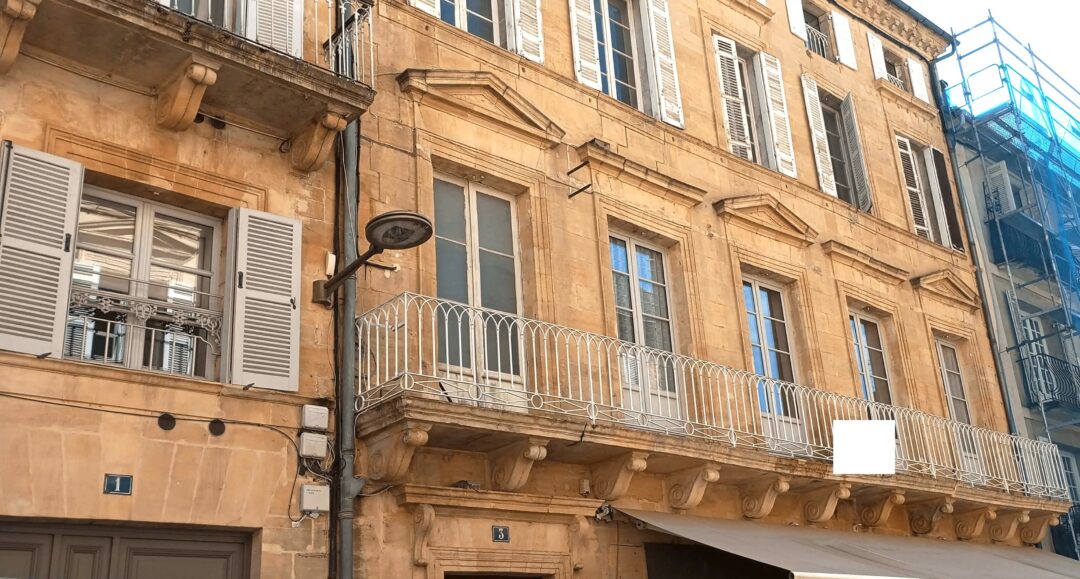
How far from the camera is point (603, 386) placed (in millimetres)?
8656

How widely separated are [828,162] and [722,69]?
1.83 metres

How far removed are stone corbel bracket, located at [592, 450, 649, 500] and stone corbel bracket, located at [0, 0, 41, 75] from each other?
15.8 ft

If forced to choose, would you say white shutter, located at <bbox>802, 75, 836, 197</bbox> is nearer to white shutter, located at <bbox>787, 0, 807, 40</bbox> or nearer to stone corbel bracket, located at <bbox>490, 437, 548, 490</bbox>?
white shutter, located at <bbox>787, 0, 807, 40</bbox>

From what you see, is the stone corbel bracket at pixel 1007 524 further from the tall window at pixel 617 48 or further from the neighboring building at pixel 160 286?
the neighboring building at pixel 160 286

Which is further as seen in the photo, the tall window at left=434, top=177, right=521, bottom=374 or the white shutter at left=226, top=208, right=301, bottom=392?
the tall window at left=434, top=177, right=521, bottom=374

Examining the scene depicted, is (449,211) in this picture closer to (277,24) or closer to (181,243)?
(277,24)

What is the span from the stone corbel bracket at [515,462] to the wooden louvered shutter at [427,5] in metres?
3.74

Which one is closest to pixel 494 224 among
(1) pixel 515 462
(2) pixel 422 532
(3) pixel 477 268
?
(3) pixel 477 268

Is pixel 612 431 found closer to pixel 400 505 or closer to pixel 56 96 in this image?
pixel 400 505

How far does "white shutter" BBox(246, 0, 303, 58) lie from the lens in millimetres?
7367

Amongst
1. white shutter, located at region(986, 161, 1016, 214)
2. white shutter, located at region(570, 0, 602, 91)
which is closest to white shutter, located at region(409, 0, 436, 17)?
white shutter, located at region(570, 0, 602, 91)

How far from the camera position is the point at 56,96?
652cm

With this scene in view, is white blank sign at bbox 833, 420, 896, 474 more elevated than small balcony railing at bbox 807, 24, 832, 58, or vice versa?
small balcony railing at bbox 807, 24, 832, 58

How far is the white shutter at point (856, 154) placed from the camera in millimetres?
13117
